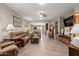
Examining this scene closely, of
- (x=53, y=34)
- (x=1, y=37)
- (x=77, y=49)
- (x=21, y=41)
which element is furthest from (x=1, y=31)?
(x=53, y=34)

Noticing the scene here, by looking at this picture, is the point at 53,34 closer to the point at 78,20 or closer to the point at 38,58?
the point at 78,20

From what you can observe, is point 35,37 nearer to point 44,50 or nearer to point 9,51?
point 44,50

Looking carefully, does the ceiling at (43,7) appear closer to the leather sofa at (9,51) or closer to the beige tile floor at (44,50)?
the beige tile floor at (44,50)

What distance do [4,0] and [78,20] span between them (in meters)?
4.13

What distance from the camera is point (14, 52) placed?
292 centimetres

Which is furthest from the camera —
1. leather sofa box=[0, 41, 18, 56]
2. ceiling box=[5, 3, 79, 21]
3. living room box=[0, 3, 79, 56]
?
ceiling box=[5, 3, 79, 21]

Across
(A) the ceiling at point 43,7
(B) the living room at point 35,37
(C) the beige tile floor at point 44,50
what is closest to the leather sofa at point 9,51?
(B) the living room at point 35,37

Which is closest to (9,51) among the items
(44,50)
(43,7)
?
(44,50)

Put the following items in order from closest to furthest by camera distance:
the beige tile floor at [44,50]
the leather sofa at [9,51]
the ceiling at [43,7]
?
1. the leather sofa at [9,51]
2. the beige tile floor at [44,50]
3. the ceiling at [43,7]

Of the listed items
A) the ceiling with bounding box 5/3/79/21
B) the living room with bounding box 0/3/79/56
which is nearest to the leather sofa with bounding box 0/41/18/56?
Result: the living room with bounding box 0/3/79/56

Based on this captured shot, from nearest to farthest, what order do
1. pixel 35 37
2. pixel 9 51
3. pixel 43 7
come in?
pixel 9 51 → pixel 43 7 → pixel 35 37

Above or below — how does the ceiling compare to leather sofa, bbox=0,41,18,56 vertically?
above

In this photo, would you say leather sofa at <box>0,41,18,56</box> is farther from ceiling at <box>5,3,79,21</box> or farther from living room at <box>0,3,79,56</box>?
ceiling at <box>5,3,79,21</box>

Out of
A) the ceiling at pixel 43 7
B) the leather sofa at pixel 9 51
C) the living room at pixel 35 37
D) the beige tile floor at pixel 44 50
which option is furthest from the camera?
the ceiling at pixel 43 7
